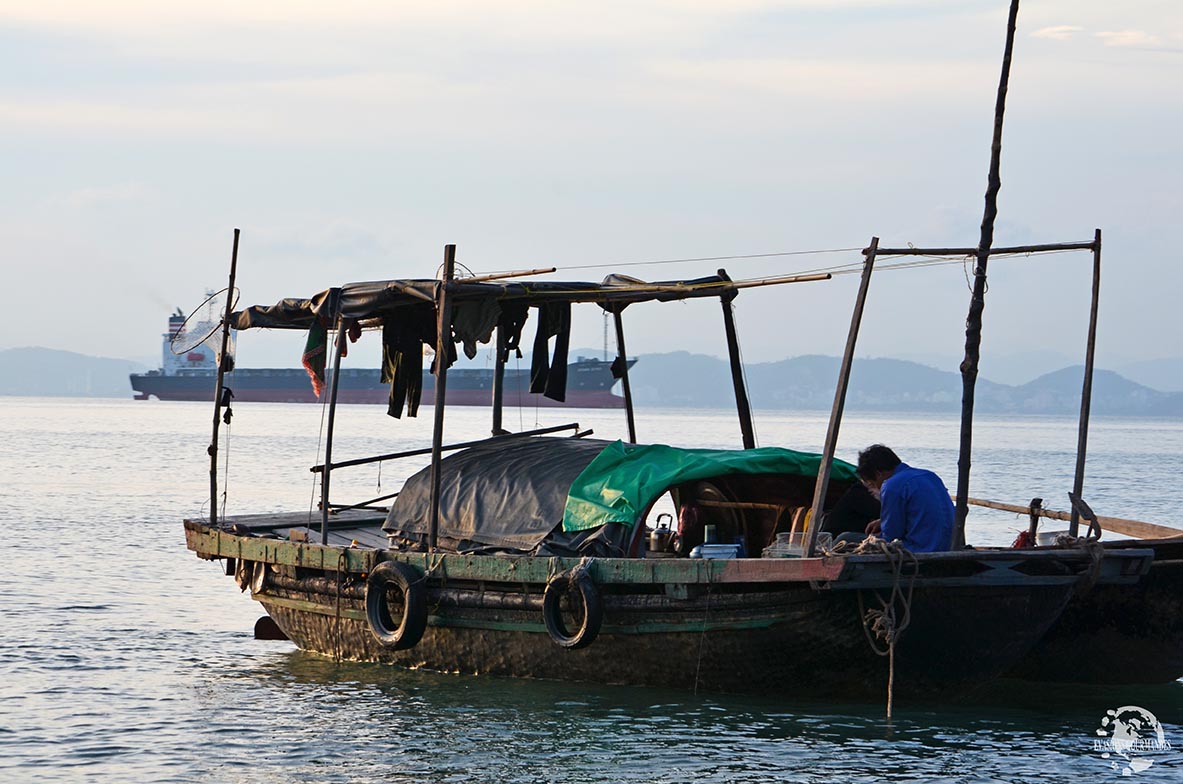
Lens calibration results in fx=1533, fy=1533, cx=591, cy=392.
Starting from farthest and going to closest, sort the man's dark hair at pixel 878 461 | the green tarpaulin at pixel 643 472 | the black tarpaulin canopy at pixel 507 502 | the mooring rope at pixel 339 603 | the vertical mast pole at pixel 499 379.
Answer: the vertical mast pole at pixel 499 379
the mooring rope at pixel 339 603
the black tarpaulin canopy at pixel 507 502
the green tarpaulin at pixel 643 472
the man's dark hair at pixel 878 461

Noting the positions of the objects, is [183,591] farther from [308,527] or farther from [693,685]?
[693,685]

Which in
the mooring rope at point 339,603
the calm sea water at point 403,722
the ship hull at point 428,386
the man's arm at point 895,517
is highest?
the ship hull at point 428,386

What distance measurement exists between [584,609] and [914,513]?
7.92 ft

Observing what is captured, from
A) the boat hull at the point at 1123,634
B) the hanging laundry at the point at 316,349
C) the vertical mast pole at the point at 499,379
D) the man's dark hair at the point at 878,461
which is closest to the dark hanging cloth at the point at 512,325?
the vertical mast pole at the point at 499,379

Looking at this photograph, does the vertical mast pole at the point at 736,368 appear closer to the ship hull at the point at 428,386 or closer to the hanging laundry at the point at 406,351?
the hanging laundry at the point at 406,351

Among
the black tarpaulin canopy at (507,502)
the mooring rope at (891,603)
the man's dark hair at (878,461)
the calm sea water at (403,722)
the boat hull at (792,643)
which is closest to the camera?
the calm sea water at (403,722)

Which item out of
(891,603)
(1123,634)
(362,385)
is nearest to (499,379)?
(891,603)

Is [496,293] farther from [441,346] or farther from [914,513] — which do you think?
[914,513]

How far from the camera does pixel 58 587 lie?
19719 mm

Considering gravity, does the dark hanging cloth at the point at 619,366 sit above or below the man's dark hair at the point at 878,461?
above

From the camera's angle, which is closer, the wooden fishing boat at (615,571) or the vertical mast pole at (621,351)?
the wooden fishing boat at (615,571)

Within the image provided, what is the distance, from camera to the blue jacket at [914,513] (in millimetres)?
10602

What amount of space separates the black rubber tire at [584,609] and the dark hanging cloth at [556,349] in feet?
10.6

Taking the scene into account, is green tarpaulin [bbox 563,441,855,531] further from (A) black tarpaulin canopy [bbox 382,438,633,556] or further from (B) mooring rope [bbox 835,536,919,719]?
(B) mooring rope [bbox 835,536,919,719]
